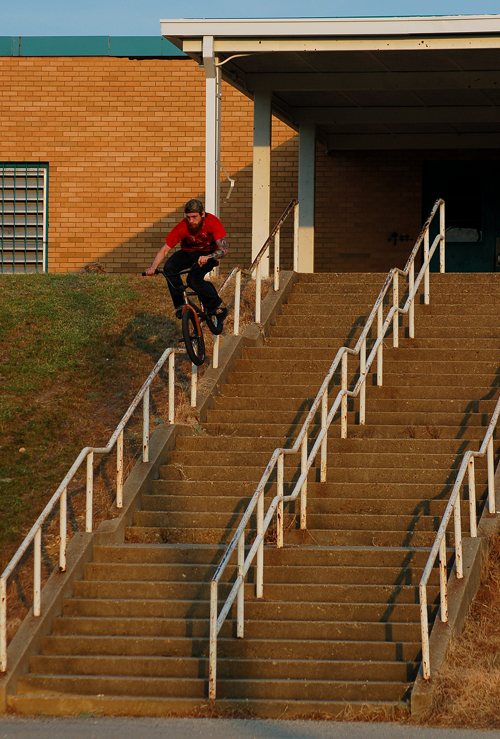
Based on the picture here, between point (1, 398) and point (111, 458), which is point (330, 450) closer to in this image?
point (111, 458)

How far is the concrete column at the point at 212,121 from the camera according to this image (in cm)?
1329

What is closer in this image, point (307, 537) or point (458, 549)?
point (458, 549)

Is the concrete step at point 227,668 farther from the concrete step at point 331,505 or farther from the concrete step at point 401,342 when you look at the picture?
the concrete step at point 401,342

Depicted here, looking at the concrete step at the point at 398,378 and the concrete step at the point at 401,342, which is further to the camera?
the concrete step at the point at 401,342

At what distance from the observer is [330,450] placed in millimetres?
9109

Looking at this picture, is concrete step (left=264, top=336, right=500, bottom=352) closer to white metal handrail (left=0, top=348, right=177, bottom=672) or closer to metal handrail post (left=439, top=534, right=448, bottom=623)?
white metal handrail (left=0, top=348, right=177, bottom=672)

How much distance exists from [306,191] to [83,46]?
5820mm

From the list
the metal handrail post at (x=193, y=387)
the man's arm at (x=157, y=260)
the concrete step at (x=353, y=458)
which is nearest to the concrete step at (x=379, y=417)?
the metal handrail post at (x=193, y=387)

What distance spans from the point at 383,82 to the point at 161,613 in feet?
32.2

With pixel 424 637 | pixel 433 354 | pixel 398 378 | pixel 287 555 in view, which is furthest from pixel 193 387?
pixel 424 637

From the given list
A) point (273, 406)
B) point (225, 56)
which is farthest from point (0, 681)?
point (225, 56)

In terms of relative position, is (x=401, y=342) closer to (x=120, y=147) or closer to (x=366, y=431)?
(x=366, y=431)

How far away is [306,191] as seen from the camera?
54.4 ft

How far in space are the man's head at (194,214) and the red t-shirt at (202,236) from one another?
92 millimetres
